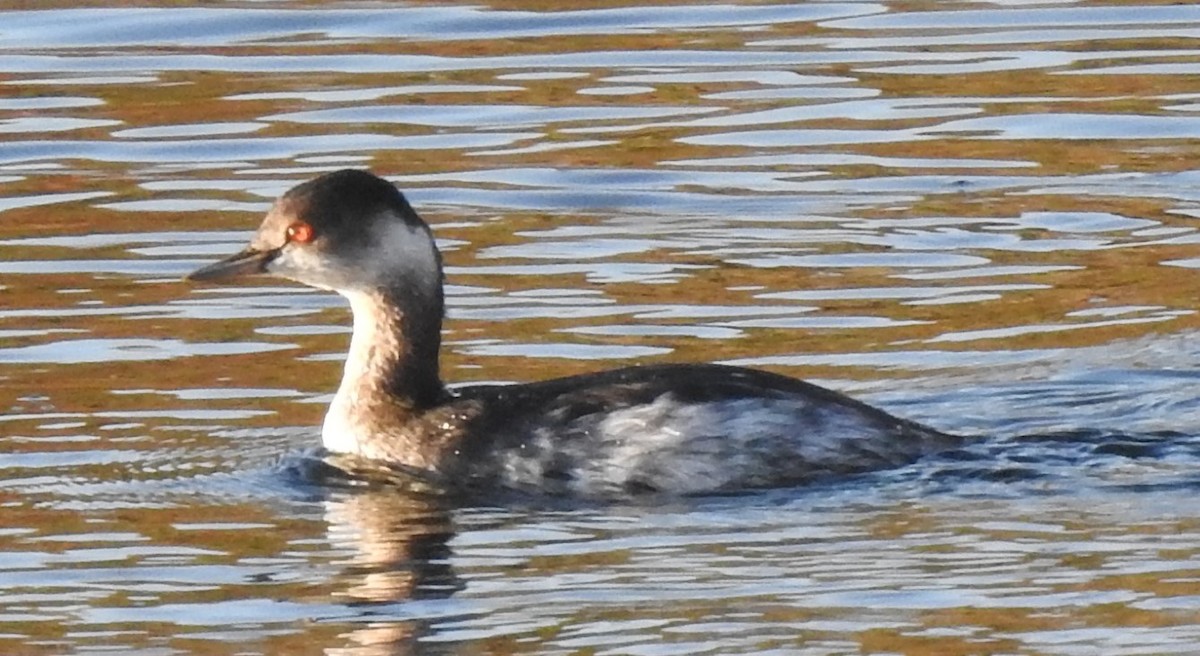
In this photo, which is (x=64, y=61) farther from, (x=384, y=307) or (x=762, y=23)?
(x=384, y=307)

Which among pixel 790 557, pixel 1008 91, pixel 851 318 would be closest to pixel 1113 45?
pixel 1008 91

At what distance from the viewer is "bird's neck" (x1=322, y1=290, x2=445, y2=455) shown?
36.4 ft

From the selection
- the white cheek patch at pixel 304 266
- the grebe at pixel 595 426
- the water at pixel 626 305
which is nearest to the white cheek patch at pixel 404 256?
the grebe at pixel 595 426

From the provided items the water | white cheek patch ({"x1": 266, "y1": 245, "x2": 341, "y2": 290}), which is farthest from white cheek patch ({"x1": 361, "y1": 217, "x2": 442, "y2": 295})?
the water

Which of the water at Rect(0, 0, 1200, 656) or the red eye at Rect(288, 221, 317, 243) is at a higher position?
the red eye at Rect(288, 221, 317, 243)

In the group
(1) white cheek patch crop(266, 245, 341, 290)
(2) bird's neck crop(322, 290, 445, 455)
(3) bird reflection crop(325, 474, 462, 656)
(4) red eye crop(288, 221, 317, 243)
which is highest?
(4) red eye crop(288, 221, 317, 243)

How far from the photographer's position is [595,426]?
34.6 ft

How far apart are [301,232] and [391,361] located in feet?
1.75

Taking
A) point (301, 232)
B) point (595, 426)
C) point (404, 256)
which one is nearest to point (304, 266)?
point (301, 232)

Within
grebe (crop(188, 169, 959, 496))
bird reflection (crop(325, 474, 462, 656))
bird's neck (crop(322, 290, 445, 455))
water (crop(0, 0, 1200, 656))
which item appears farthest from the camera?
bird's neck (crop(322, 290, 445, 455))

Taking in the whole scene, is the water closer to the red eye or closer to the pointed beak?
the pointed beak

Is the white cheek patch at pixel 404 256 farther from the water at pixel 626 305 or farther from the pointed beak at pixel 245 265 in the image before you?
the water at pixel 626 305

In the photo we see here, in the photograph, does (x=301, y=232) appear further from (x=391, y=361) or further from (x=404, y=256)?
(x=391, y=361)

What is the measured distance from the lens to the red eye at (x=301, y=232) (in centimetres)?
1115
